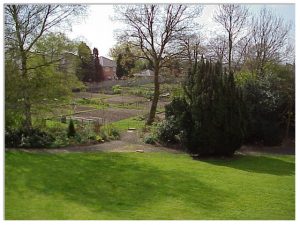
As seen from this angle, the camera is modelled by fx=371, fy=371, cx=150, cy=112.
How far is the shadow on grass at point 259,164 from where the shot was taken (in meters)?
8.30

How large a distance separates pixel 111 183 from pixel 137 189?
49 cm

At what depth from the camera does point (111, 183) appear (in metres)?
6.39

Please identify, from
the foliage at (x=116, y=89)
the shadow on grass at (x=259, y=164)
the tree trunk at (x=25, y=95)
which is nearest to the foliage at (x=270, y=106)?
the shadow on grass at (x=259, y=164)

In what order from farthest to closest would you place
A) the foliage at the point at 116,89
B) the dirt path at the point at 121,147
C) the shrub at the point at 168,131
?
the foliage at the point at 116,89 < the shrub at the point at 168,131 < the dirt path at the point at 121,147

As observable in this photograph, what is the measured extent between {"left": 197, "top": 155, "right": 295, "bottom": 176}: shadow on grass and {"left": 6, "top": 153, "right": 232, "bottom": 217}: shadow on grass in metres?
2.04

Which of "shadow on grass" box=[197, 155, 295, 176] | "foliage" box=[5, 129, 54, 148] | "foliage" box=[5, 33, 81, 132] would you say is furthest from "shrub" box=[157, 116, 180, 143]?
"foliage" box=[5, 129, 54, 148]

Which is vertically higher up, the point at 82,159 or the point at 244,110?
the point at 244,110

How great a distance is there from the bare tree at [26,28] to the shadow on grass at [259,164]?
4775 mm

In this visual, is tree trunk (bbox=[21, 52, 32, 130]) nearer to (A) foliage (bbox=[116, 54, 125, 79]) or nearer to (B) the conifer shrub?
(B) the conifer shrub

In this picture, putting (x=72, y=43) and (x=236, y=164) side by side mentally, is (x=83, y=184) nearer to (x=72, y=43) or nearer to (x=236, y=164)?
(x=236, y=164)

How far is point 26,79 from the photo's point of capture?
887 cm

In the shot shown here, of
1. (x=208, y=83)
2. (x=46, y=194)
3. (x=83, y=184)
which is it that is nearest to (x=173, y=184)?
(x=83, y=184)

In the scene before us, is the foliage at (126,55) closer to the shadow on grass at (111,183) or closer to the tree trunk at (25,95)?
the tree trunk at (25,95)
